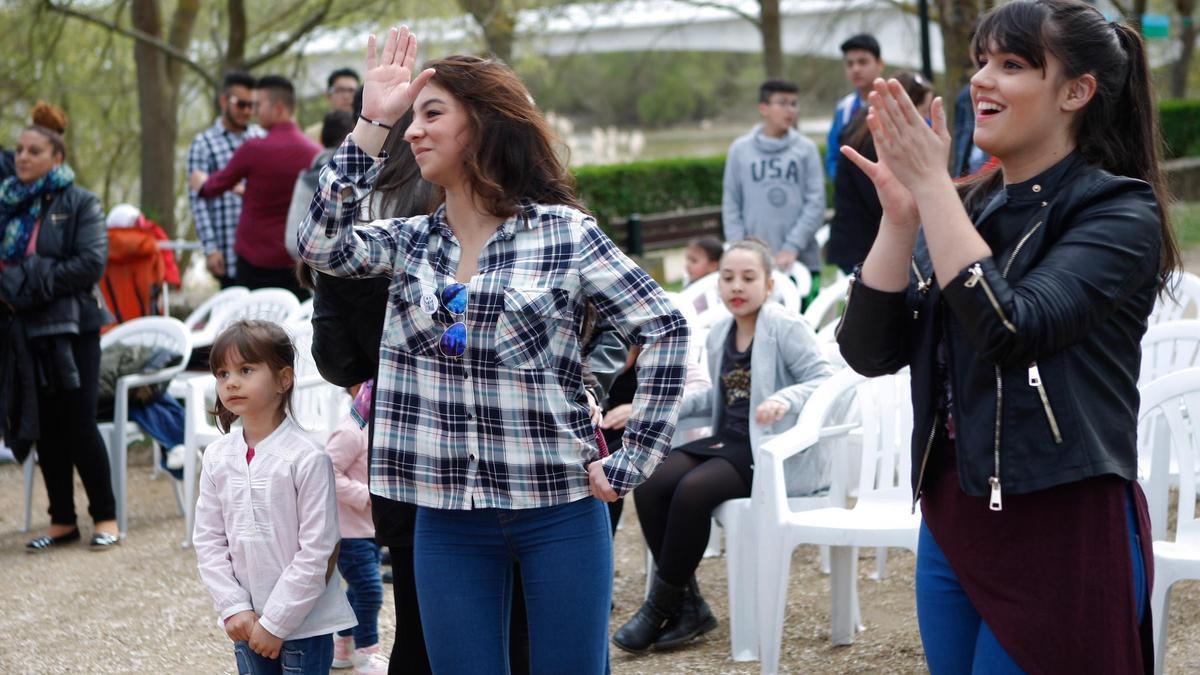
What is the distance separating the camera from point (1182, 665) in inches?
163

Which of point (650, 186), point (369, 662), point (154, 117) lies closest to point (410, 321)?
point (369, 662)

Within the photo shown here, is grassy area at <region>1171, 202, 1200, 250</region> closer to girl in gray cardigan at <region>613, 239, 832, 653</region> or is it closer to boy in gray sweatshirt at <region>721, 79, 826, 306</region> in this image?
boy in gray sweatshirt at <region>721, 79, 826, 306</region>

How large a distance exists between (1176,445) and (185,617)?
3518 millimetres

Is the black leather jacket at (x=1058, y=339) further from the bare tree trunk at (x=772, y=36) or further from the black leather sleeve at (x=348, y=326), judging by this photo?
the bare tree trunk at (x=772, y=36)

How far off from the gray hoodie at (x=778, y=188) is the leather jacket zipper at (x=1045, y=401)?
6.03 meters

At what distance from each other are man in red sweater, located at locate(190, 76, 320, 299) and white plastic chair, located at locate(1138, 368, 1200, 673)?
5.16m

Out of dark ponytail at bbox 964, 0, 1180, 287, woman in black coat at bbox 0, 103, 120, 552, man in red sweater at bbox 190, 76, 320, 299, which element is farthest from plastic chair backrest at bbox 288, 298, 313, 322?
dark ponytail at bbox 964, 0, 1180, 287

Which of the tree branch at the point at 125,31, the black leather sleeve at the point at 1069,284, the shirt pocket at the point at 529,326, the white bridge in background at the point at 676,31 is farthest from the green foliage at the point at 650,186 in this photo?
the black leather sleeve at the point at 1069,284

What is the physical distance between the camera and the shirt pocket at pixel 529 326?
254 cm

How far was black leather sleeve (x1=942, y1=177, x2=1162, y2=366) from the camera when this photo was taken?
199cm

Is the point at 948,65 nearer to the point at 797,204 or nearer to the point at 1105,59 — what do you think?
the point at 797,204

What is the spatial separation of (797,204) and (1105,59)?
19.8 ft

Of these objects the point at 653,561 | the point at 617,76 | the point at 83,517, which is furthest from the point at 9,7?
the point at 617,76

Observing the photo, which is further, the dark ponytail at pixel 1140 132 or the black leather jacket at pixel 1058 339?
the dark ponytail at pixel 1140 132
